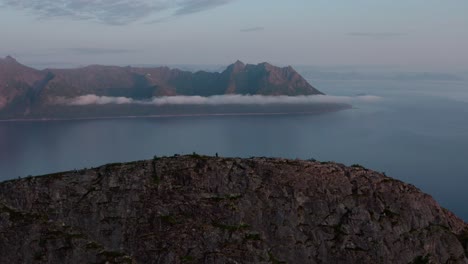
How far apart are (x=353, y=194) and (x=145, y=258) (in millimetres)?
20692

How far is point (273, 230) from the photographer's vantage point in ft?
133

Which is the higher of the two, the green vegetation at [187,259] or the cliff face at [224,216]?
the cliff face at [224,216]

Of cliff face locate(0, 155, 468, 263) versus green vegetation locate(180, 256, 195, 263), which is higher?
cliff face locate(0, 155, 468, 263)

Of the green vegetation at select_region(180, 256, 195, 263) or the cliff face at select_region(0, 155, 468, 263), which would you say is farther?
the cliff face at select_region(0, 155, 468, 263)

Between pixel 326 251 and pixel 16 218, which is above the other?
pixel 16 218

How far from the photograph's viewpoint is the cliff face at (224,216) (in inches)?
1389

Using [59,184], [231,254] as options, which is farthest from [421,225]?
[59,184]

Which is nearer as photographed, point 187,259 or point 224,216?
point 187,259

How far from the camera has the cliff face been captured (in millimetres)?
35281

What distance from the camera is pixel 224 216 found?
129 feet

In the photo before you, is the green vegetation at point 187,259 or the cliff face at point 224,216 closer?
the green vegetation at point 187,259

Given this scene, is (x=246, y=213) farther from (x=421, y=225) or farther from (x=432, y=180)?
(x=432, y=180)

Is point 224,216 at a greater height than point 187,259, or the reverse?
point 224,216

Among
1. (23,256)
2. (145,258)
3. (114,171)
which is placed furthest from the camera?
(114,171)
